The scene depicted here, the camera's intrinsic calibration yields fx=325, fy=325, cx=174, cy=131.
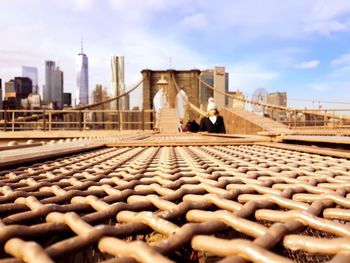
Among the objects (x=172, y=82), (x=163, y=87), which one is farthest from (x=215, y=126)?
(x=163, y=87)

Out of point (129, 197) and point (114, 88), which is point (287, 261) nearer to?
point (129, 197)

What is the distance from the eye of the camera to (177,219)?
0.85 m

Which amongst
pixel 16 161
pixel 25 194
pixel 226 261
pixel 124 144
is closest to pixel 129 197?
pixel 25 194

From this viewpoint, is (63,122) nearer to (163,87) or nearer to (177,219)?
(177,219)

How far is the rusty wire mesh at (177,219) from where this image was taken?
634 mm

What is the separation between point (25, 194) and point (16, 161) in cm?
83

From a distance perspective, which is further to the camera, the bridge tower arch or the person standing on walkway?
the bridge tower arch

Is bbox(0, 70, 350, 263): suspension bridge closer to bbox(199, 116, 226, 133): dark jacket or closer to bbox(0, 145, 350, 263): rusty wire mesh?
bbox(0, 145, 350, 263): rusty wire mesh

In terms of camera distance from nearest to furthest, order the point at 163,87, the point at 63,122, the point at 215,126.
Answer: the point at 215,126, the point at 63,122, the point at 163,87

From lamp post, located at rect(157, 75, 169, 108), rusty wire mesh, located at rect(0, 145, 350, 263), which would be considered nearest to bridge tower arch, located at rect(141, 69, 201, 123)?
lamp post, located at rect(157, 75, 169, 108)

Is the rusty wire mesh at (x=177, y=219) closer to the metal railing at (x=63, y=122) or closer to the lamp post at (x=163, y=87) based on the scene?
the metal railing at (x=63, y=122)

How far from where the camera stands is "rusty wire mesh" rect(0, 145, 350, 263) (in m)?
0.63

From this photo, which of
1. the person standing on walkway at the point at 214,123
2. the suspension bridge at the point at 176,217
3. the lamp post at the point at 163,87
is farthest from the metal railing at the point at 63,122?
the suspension bridge at the point at 176,217

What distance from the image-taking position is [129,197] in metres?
1.03
